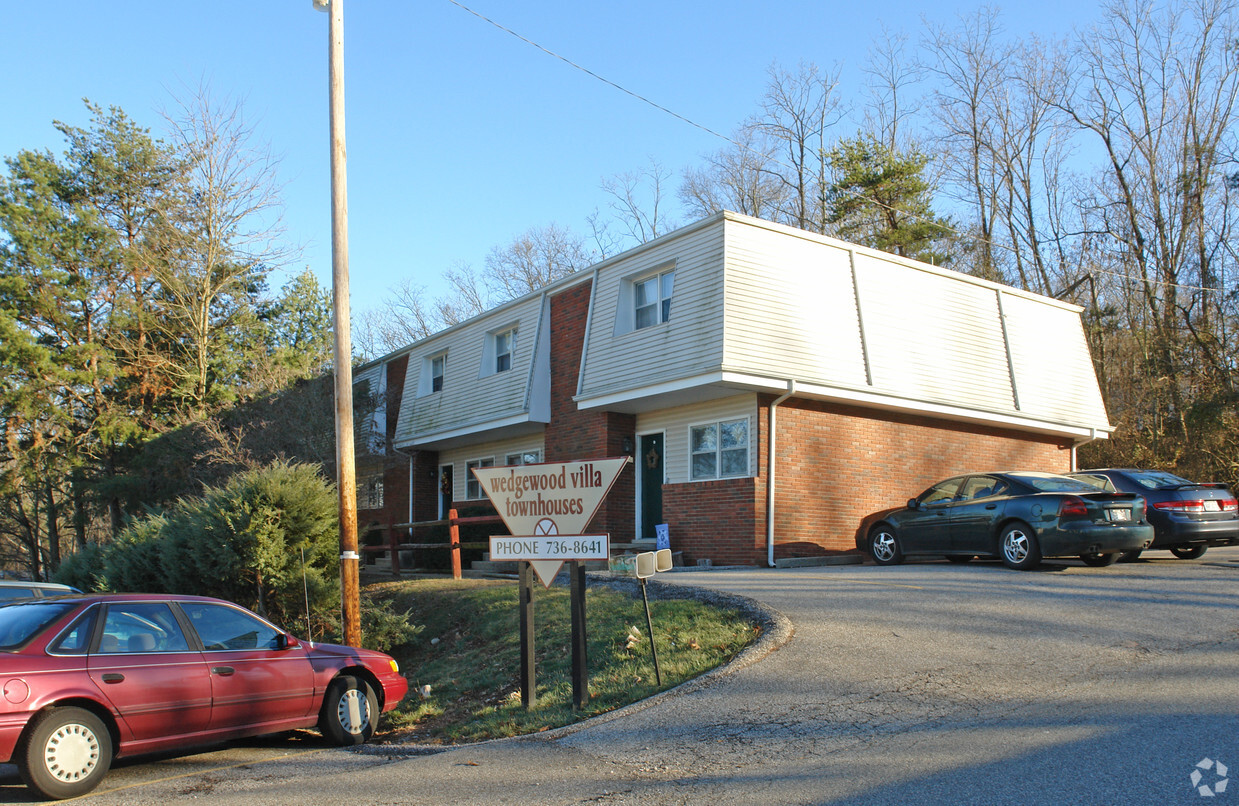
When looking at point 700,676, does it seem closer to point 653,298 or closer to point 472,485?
point 653,298

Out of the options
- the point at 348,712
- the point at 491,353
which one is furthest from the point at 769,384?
the point at 348,712

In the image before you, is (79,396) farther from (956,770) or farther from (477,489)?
(956,770)

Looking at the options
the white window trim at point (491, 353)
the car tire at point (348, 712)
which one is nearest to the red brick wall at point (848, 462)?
the white window trim at point (491, 353)

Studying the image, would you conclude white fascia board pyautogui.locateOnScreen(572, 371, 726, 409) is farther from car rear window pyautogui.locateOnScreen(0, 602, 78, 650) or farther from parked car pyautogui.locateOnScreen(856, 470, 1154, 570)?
car rear window pyautogui.locateOnScreen(0, 602, 78, 650)

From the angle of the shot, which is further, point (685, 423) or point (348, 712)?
point (685, 423)

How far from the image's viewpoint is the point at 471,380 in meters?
23.9

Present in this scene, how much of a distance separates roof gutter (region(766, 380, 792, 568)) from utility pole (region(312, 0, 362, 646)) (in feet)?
25.7

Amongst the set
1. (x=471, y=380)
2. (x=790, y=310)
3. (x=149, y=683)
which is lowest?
(x=149, y=683)

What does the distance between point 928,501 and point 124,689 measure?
1200 cm

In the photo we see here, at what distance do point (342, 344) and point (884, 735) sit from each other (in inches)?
299

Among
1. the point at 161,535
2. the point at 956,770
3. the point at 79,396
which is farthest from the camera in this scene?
the point at 79,396

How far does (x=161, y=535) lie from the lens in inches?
614

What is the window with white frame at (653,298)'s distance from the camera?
728 inches

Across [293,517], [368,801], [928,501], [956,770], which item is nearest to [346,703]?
[368,801]
